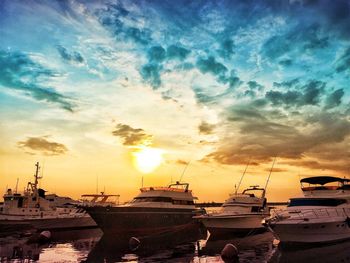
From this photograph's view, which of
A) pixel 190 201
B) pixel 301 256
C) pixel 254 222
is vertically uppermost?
pixel 190 201

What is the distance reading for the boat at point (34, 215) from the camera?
43938 mm

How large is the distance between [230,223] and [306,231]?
10162 mm

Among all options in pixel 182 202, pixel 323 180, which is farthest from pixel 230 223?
pixel 323 180

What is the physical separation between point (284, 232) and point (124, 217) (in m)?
15.1

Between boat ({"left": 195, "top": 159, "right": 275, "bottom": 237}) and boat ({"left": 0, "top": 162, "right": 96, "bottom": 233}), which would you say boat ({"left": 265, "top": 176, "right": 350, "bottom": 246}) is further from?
boat ({"left": 0, "top": 162, "right": 96, "bottom": 233})

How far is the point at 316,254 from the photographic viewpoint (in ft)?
82.4

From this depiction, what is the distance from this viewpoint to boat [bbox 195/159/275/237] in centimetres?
3666

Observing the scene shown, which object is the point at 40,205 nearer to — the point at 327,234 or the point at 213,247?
the point at 213,247

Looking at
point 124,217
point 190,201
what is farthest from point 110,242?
point 190,201

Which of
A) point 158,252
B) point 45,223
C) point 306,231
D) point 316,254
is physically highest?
point 45,223

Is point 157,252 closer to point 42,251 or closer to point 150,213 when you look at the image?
point 42,251

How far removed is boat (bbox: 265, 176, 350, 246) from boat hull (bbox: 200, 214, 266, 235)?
21.9 feet

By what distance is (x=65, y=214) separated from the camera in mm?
47875

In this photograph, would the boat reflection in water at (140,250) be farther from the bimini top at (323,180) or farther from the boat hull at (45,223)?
the bimini top at (323,180)
